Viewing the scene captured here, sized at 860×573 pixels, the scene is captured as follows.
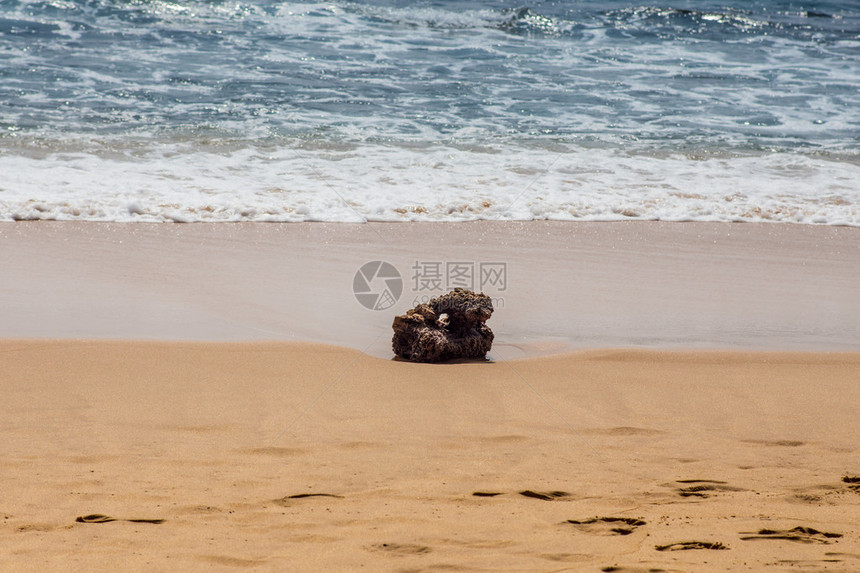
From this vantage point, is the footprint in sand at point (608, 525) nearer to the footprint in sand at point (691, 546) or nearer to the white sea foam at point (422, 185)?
the footprint in sand at point (691, 546)

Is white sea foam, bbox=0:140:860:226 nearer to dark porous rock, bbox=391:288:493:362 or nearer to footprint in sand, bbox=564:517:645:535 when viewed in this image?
dark porous rock, bbox=391:288:493:362

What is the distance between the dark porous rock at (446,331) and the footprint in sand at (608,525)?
1.64m

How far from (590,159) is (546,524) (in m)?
6.22

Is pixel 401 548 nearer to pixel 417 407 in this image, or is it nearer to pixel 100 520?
pixel 100 520

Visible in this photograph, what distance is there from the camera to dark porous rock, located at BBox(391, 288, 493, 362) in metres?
3.92

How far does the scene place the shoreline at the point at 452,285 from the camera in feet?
14.1

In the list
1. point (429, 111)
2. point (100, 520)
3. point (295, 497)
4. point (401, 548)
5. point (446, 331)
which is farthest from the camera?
point (429, 111)

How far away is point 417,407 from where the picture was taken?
11.1 ft

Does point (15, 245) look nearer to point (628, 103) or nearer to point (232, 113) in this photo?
point (232, 113)

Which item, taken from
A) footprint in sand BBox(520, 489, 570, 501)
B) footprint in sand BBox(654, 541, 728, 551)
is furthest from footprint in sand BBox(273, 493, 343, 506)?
footprint in sand BBox(654, 541, 728, 551)

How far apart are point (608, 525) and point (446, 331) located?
1.77m

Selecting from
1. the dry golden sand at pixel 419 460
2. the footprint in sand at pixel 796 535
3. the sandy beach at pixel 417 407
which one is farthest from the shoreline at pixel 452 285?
the footprint in sand at pixel 796 535

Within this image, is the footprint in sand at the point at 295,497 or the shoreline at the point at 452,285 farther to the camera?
the shoreline at the point at 452,285

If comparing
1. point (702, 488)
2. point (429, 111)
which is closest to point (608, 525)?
point (702, 488)
